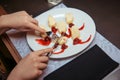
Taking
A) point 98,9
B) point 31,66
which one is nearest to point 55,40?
point 31,66

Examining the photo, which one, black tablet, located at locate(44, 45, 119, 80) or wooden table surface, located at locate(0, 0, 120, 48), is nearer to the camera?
black tablet, located at locate(44, 45, 119, 80)

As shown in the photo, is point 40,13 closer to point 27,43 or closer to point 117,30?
point 27,43

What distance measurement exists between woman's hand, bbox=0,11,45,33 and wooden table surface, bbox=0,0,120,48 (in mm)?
111

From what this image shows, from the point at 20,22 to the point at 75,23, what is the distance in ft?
0.71

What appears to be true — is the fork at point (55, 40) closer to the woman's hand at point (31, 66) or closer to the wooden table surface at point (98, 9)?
the woman's hand at point (31, 66)

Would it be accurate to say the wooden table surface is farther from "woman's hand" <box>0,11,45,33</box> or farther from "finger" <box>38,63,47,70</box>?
"finger" <box>38,63,47,70</box>

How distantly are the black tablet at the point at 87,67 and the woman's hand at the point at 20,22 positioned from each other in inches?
6.9

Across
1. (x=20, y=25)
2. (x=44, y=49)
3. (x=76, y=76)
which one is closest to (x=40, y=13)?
(x=20, y=25)

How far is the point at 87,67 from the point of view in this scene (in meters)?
0.68

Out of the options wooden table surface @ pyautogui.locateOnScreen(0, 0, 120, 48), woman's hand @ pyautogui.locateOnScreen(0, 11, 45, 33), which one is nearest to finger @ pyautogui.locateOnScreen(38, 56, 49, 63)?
woman's hand @ pyautogui.locateOnScreen(0, 11, 45, 33)

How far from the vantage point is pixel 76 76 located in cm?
67

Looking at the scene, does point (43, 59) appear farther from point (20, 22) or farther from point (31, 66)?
point (20, 22)

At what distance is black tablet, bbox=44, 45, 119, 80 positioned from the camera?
0.66m

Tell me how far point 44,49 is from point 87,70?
16cm
